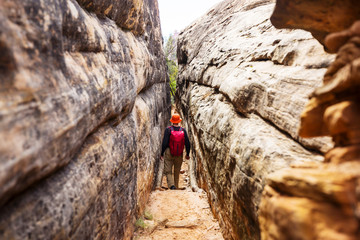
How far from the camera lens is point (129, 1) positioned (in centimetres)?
708

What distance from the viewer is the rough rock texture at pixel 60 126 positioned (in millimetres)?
2139

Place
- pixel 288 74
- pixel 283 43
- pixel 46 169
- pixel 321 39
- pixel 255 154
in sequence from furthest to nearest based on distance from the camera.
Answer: pixel 283 43, pixel 288 74, pixel 255 154, pixel 321 39, pixel 46 169

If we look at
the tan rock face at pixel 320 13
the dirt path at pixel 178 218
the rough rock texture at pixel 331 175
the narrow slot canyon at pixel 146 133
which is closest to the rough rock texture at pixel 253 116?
the narrow slot canyon at pixel 146 133

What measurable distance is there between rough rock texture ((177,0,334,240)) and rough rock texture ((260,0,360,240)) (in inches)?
21.5

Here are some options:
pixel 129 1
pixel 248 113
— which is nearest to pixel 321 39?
pixel 248 113

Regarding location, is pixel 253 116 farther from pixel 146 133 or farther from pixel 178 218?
pixel 146 133

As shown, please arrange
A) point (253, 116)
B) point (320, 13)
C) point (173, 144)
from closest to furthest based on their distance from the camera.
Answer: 1. point (320, 13)
2. point (253, 116)
3. point (173, 144)

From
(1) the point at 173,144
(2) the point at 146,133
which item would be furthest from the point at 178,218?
(1) the point at 173,144

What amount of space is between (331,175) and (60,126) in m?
2.96

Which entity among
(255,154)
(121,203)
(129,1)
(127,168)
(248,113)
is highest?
(129,1)

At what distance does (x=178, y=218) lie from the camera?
22.4 ft

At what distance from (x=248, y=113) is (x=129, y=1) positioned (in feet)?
16.6

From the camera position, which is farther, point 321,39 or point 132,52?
point 132,52

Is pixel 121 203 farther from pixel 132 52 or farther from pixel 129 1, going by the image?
pixel 129 1
